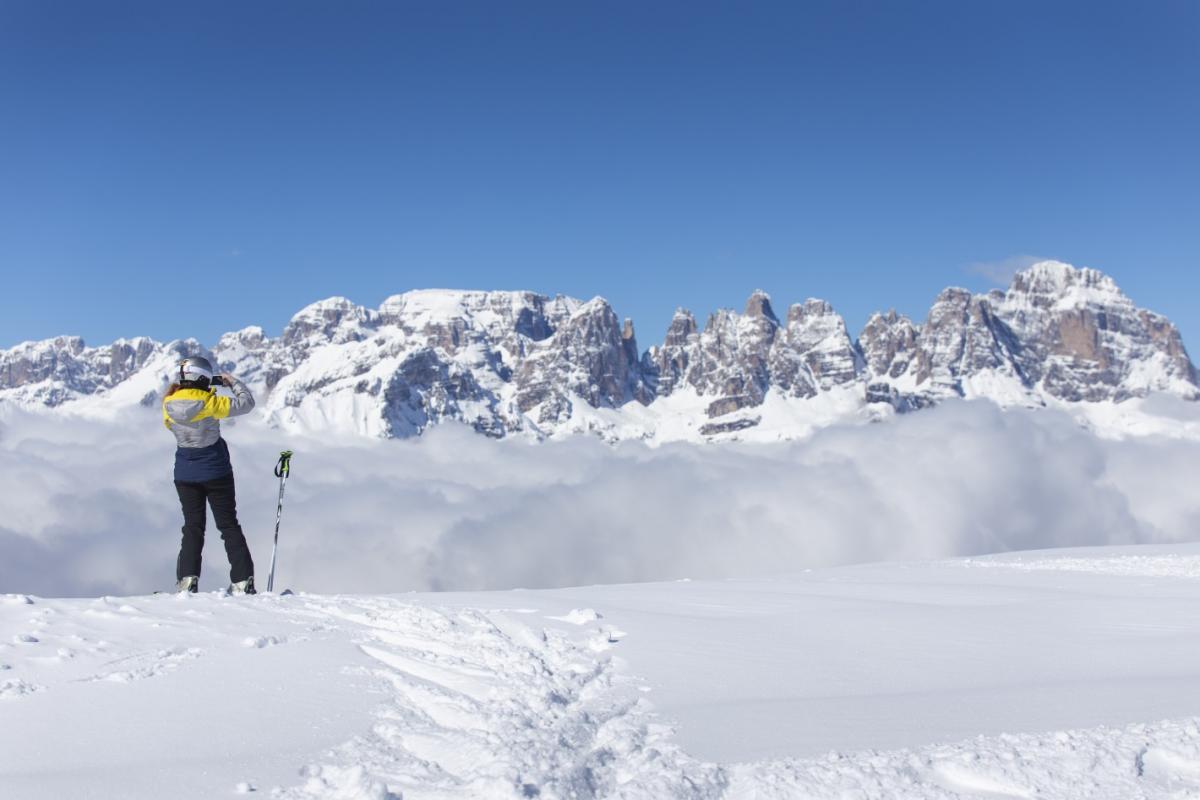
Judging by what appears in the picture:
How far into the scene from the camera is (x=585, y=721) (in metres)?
5.75

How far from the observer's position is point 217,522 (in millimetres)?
12203

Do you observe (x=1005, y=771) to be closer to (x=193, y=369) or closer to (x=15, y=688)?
(x=15, y=688)

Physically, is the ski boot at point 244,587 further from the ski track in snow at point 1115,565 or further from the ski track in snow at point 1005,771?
the ski track in snow at point 1115,565

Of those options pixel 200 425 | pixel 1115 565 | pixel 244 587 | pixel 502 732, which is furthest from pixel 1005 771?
pixel 1115 565

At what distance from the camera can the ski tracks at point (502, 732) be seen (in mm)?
4484

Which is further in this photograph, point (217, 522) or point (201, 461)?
point (217, 522)

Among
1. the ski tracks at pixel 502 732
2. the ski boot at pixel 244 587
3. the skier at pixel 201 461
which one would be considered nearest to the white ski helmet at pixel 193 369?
the skier at pixel 201 461

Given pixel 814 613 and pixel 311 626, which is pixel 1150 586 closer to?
pixel 814 613

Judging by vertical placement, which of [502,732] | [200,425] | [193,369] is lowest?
[502,732]

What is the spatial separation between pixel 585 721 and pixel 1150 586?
12484 mm

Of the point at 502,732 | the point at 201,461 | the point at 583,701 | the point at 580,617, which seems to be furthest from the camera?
the point at 201,461

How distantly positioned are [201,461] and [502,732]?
27.0 ft

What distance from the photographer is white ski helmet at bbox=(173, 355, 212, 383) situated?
1183 centimetres

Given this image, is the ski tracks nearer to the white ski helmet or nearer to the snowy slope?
the snowy slope
